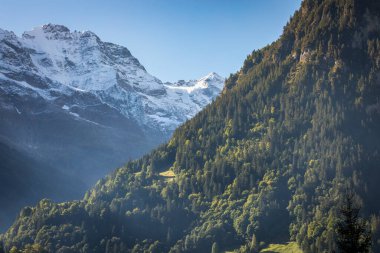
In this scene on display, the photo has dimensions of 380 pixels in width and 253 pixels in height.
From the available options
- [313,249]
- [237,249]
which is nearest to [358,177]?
[313,249]

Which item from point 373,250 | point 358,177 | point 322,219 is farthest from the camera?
point 358,177

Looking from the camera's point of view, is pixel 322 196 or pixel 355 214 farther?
pixel 322 196

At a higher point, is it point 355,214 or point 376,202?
point 376,202

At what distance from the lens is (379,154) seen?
200 m

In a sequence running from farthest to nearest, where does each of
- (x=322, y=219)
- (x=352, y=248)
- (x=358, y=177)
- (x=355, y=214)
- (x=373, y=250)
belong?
(x=358, y=177)
(x=322, y=219)
(x=373, y=250)
(x=355, y=214)
(x=352, y=248)

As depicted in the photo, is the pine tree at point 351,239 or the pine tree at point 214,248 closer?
the pine tree at point 351,239

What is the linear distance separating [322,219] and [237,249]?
3539 centimetres

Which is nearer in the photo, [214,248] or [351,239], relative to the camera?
[351,239]

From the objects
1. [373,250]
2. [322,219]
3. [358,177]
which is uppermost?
[358,177]

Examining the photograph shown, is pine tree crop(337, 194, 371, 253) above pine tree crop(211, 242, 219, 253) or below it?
below

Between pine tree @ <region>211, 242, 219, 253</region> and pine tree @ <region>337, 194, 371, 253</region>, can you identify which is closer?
pine tree @ <region>337, 194, 371, 253</region>

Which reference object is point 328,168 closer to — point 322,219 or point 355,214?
point 322,219

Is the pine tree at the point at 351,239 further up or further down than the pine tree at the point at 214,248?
further down

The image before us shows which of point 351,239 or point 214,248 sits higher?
point 214,248
